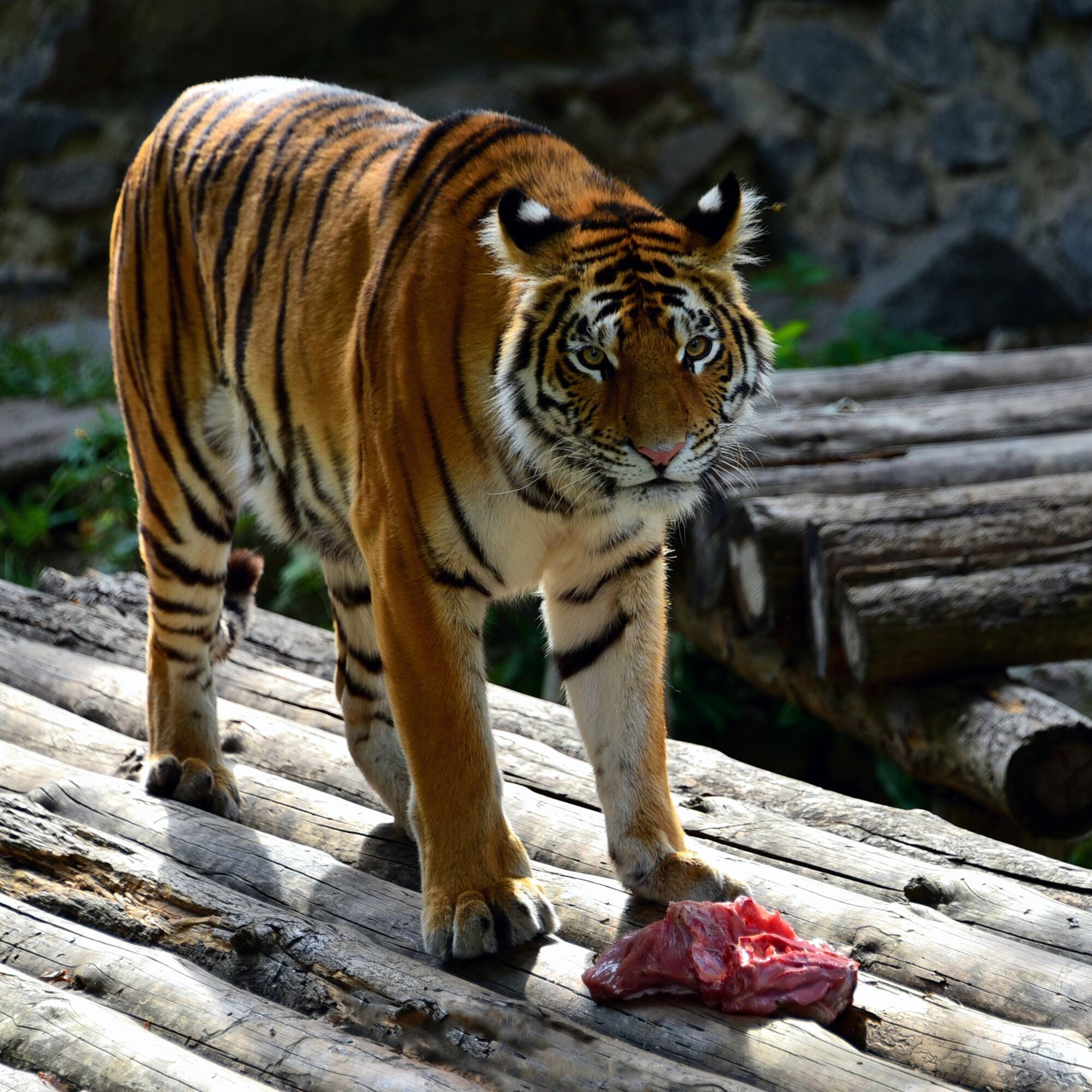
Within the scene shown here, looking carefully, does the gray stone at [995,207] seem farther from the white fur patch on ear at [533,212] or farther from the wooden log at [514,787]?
the white fur patch on ear at [533,212]

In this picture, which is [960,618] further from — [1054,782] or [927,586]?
[1054,782]

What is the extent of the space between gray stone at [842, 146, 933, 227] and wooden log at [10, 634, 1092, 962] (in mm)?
4640

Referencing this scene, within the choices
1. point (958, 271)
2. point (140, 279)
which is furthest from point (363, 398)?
point (958, 271)

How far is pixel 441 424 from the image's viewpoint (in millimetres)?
2518

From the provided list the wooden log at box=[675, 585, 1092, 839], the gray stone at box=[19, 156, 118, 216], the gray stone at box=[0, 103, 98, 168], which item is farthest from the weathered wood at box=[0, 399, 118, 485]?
the wooden log at box=[675, 585, 1092, 839]

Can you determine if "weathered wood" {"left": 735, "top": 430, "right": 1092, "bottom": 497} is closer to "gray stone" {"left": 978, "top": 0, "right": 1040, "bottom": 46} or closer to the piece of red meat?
the piece of red meat

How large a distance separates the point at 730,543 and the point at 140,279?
1.81 m

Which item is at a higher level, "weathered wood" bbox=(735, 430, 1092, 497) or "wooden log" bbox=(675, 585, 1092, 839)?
"weathered wood" bbox=(735, 430, 1092, 497)

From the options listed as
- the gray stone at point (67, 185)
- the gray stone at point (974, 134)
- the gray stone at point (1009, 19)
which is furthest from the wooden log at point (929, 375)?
the gray stone at point (67, 185)

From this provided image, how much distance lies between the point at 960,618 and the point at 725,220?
1579 mm

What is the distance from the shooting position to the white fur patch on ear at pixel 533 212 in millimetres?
2379

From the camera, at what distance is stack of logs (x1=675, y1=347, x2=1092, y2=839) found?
3555mm

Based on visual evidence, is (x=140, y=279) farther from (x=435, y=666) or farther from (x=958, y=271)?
(x=958, y=271)

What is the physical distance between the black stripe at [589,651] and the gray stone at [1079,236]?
4763 mm
